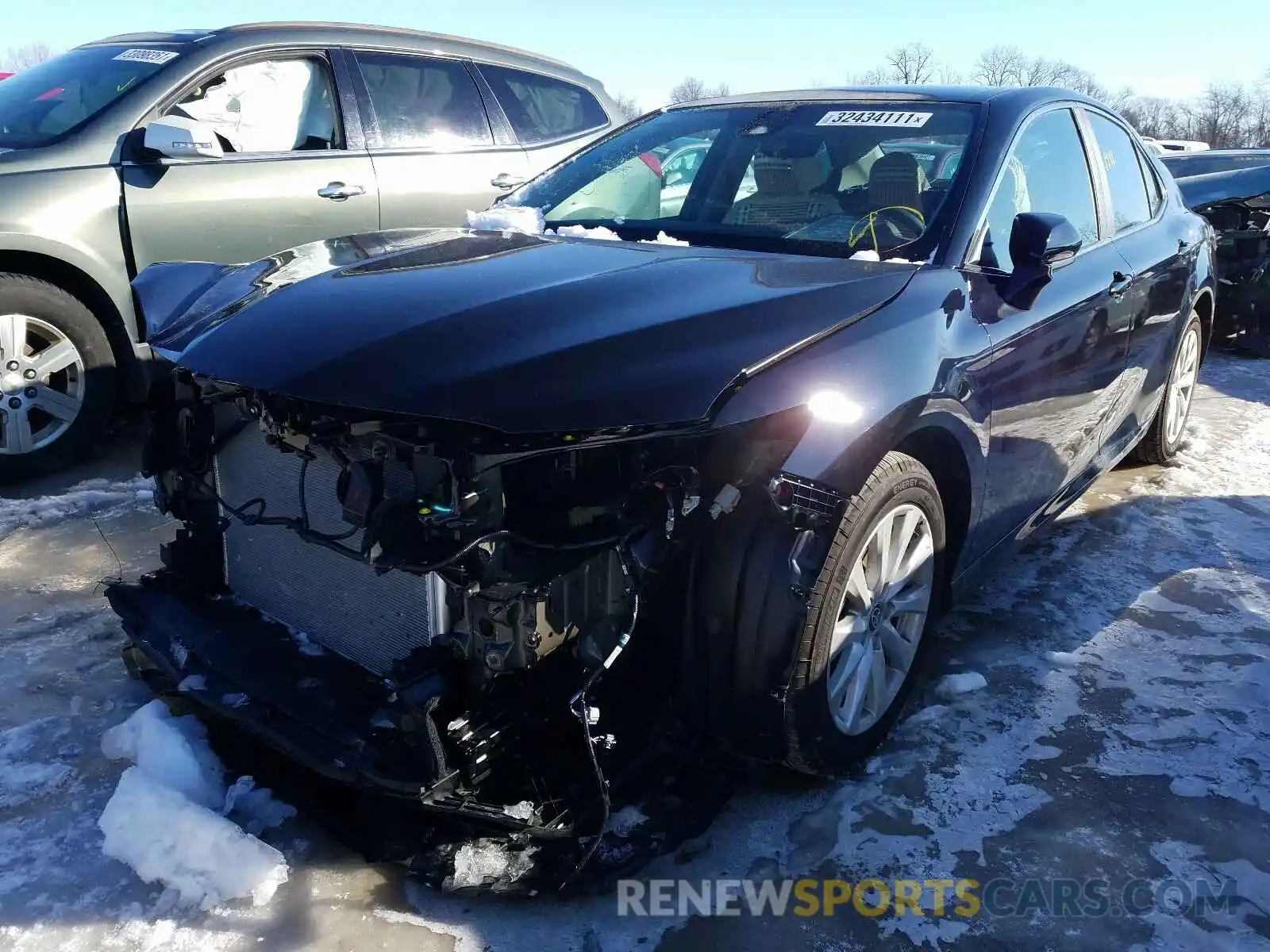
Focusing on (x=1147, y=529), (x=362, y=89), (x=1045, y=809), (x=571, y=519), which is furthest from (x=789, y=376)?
(x=362, y=89)

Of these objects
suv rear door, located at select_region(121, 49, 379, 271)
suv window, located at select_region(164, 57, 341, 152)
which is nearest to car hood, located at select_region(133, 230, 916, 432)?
suv rear door, located at select_region(121, 49, 379, 271)

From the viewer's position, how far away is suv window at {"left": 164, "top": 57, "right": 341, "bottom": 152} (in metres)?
4.75

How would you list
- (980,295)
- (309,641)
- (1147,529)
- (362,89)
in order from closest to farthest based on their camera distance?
(309,641), (980,295), (1147,529), (362,89)

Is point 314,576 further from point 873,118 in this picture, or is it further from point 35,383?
point 35,383

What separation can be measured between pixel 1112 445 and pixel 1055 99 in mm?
1328

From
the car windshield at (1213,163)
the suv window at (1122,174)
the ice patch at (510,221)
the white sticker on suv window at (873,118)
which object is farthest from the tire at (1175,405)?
the car windshield at (1213,163)

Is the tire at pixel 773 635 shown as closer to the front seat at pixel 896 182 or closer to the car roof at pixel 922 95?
the front seat at pixel 896 182

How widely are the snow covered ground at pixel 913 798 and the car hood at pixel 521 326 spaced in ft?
3.34

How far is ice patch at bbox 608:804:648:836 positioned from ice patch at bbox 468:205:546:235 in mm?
1790

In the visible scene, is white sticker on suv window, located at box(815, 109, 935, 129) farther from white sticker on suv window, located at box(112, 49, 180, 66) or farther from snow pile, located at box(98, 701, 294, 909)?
white sticker on suv window, located at box(112, 49, 180, 66)

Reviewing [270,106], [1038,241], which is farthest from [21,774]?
[270,106]

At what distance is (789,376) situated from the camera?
211 cm

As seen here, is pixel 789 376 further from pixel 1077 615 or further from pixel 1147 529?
pixel 1147 529

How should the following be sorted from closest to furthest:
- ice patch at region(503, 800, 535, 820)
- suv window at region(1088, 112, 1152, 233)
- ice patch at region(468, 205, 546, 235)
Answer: ice patch at region(503, 800, 535, 820) < ice patch at region(468, 205, 546, 235) < suv window at region(1088, 112, 1152, 233)
